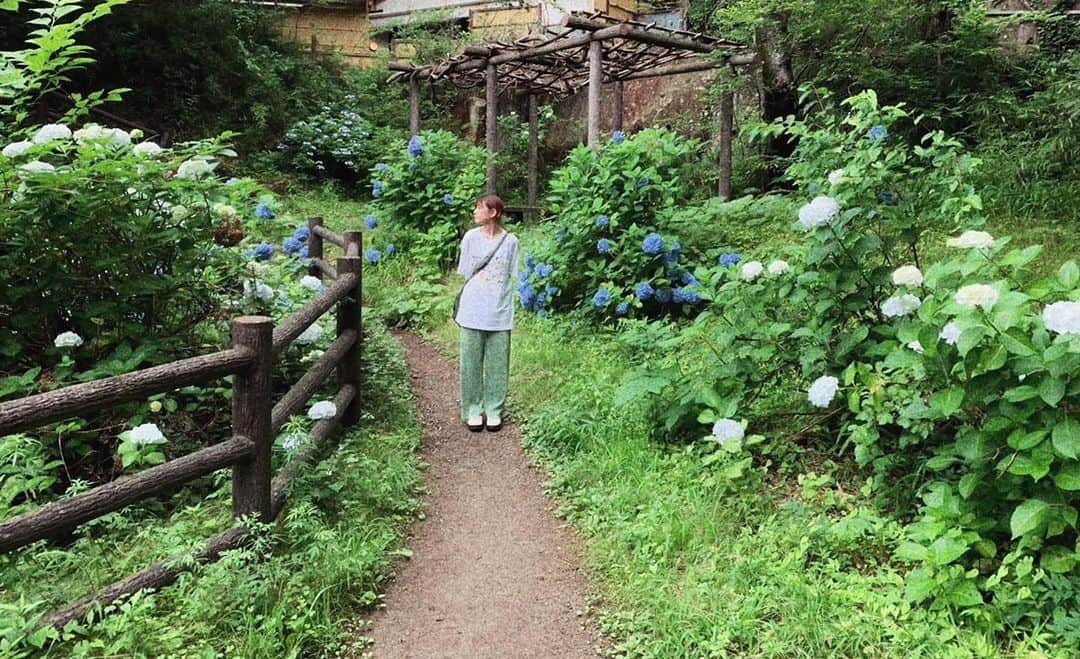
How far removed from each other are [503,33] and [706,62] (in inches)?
289

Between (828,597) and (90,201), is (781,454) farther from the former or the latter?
(90,201)

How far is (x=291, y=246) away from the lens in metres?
8.34

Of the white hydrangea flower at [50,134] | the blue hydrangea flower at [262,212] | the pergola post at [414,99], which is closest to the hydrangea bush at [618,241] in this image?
the blue hydrangea flower at [262,212]

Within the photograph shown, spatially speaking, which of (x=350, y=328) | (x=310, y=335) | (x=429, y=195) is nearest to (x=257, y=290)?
(x=310, y=335)

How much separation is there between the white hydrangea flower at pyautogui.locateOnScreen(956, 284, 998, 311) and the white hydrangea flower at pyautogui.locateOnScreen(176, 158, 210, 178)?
3.68 metres

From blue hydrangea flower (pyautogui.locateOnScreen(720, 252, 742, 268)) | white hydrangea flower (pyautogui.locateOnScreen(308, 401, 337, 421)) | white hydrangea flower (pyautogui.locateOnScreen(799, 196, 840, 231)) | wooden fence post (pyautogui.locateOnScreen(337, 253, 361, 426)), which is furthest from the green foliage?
white hydrangea flower (pyautogui.locateOnScreen(799, 196, 840, 231))

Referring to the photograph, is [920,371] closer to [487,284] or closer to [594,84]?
[487,284]

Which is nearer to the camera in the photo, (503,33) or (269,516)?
(269,516)

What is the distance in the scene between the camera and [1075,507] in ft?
9.84

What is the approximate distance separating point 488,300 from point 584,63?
684 centimetres

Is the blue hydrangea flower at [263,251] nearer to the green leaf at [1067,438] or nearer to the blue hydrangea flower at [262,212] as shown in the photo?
the blue hydrangea flower at [262,212]

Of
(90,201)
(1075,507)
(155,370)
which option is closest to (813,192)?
(1075,507)

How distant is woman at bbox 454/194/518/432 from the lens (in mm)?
5195

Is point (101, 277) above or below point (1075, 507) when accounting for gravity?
above
